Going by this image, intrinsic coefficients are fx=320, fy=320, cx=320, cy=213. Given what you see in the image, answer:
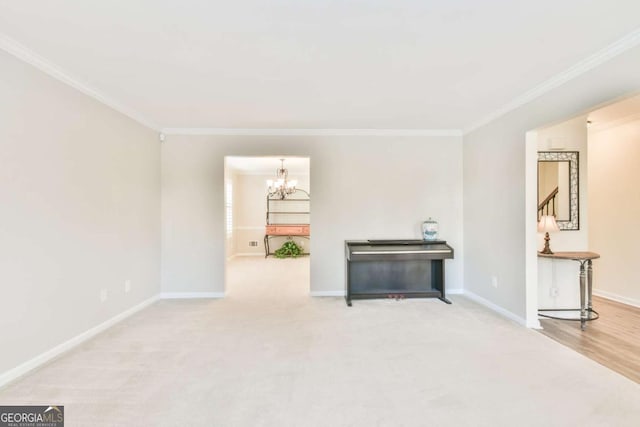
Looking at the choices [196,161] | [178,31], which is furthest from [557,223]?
[196,161]

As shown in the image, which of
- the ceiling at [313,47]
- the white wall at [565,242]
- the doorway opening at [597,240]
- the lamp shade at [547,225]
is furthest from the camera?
the white wall at [565,242]

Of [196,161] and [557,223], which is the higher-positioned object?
[196,161]

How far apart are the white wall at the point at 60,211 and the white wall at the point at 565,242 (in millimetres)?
4936

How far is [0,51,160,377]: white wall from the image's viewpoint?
235cm

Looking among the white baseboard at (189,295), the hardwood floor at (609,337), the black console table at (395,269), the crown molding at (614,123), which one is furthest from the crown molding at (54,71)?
the crown molding at (614,123)

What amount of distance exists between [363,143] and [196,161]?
8.22 ft

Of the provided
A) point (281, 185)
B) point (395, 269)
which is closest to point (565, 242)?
point (395, 269)

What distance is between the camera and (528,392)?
7.18 feet

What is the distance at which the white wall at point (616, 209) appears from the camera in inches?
168

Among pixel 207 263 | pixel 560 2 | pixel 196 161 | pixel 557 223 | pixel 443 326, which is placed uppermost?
pixel 560 2

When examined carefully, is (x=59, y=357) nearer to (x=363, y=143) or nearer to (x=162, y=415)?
(x=162, y=415)

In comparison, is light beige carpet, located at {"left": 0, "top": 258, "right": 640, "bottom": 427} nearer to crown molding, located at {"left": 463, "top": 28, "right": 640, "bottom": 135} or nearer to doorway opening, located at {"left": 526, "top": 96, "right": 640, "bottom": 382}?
doorway opening, located at {"left": 526, "top": 96, "right": 640, "bottom": 382}

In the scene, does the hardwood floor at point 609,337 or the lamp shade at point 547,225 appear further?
the lamp shade at point 547,225

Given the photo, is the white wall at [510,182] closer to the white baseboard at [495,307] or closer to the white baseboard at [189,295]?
the white baseboard at [495,307]
